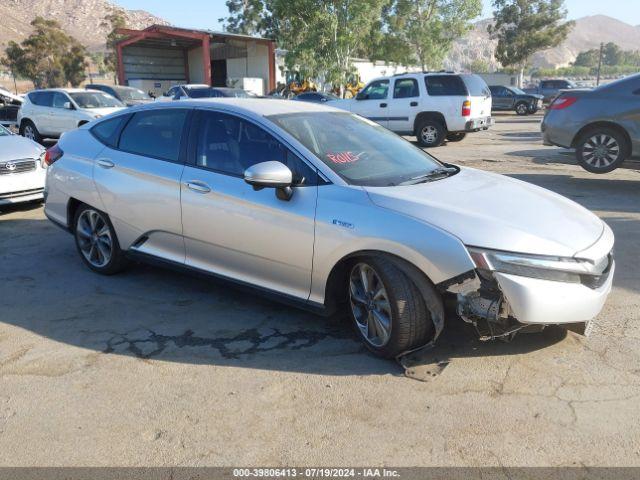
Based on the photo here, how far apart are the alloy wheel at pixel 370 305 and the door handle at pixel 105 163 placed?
8.12 ft

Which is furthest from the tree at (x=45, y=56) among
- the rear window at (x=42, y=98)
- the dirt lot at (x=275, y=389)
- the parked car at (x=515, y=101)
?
the dirt lot at (x=275, y=389)

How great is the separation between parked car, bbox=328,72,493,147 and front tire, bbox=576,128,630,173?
19.1 feet

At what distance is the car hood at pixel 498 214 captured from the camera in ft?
10.4

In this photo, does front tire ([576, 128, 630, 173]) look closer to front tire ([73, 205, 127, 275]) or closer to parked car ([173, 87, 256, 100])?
front tire ([73, 205, 127, 275])

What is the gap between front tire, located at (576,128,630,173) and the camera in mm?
8555

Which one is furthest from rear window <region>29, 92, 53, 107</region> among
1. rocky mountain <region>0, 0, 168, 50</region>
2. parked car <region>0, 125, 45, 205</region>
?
rocky mountain <region>0, 0, 168, 50</region>

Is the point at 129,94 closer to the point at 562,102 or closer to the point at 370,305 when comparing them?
the point at 562,102

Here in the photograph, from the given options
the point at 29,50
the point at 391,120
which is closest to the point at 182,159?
the point at 391,120

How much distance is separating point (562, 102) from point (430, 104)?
5948 millimetres

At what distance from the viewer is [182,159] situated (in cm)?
440

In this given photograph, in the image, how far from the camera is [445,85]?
48.1 feet

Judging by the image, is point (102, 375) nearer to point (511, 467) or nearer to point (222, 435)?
point (222, 435)

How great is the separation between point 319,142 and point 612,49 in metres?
174

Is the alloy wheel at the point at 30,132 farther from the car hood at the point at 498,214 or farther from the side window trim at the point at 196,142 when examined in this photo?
the car hood at the point at 498,214
